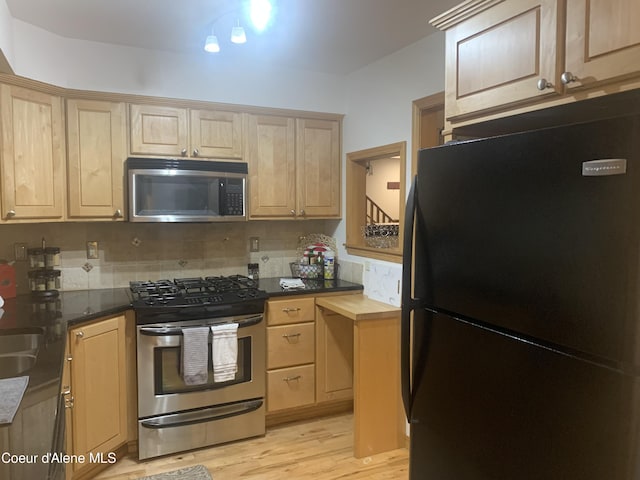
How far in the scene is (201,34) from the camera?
9.37ft

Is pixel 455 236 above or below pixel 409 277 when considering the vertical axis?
above

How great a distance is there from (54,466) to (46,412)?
0.87 ft

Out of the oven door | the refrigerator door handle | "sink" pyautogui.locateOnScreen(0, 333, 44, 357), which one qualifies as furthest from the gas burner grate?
the refrigerator door handle

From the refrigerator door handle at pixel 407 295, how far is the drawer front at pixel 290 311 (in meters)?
1.70

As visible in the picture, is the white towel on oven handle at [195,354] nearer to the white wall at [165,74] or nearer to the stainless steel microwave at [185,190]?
the stainless steel microwave at [185,190]

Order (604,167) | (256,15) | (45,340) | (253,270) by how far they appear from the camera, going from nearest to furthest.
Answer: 1. (604,167)
2. (45,340)
3. (256,15)
4. (253,270)

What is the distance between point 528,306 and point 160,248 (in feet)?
9.39

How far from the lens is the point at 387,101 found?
324cm

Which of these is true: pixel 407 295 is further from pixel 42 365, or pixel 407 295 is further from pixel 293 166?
pixel 293 166

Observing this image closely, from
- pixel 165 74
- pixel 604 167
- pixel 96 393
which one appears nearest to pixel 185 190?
pixel 165 74

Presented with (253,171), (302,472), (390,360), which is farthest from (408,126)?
(302,472)

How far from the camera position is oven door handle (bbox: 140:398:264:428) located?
9.45 feet

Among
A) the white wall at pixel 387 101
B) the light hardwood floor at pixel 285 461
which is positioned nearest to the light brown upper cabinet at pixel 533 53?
the white wall at pixel 387 101

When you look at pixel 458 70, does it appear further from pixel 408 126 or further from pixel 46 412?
pixel 46 412
